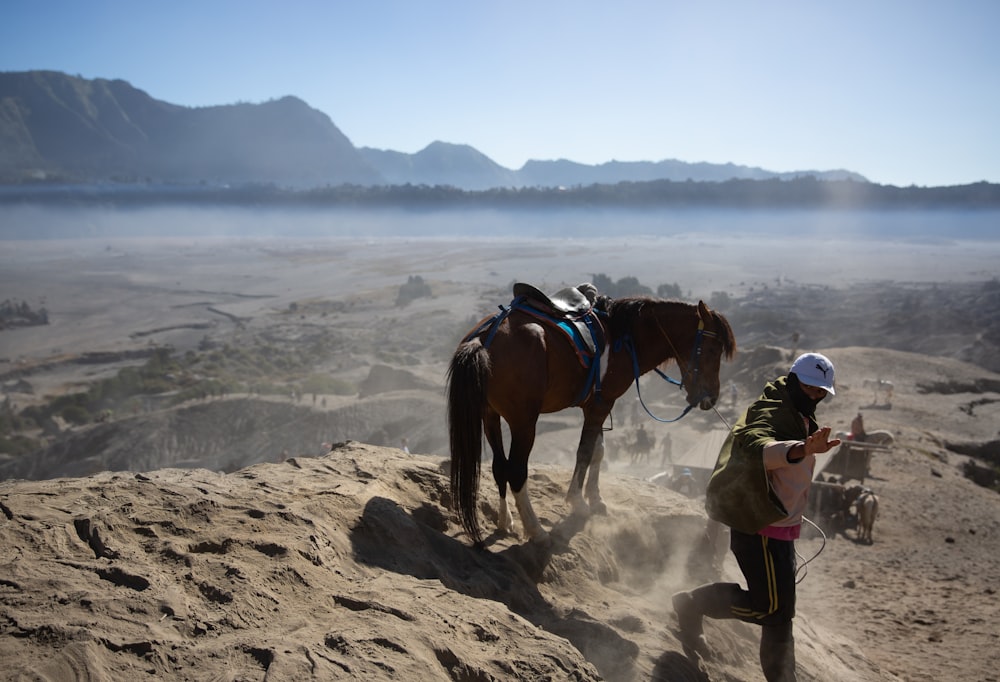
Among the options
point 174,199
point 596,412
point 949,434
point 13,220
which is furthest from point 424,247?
point 596,412

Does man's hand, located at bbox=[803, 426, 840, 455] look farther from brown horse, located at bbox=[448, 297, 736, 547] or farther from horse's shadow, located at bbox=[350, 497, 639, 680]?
brown horse, located at bbox=[448, 297, 736, 547]

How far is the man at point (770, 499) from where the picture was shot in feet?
11.0

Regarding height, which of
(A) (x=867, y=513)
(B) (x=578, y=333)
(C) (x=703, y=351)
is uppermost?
(B) (x=578, y=333)

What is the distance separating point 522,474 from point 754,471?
1.85 meters

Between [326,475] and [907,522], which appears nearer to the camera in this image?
[326,475]

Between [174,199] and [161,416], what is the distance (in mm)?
132398

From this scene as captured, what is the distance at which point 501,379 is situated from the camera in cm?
459

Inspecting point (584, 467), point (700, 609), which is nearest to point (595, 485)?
point (584, 467)

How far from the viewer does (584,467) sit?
5598 millimetres

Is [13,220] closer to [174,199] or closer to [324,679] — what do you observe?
[174,199]

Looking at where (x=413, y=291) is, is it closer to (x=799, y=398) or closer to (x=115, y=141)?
(x=799, y=398)

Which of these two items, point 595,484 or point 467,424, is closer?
point 467,424

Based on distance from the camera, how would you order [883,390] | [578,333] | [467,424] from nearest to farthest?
[467,424] < [578,333] < [883,390]

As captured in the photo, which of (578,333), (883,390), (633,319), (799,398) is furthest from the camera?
(883,390)
